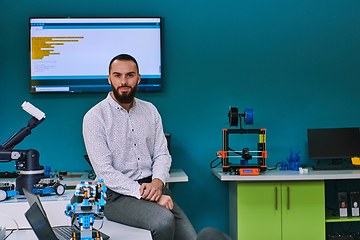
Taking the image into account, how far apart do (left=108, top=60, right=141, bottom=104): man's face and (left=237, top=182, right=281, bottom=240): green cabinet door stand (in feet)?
4.42

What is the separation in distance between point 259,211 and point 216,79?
1394 mm

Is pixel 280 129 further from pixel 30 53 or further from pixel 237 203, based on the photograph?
pixel 30 53

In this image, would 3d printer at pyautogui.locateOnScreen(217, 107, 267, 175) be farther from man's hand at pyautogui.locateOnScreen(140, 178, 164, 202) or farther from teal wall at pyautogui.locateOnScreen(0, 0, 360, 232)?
man's hand at pyautogui.locateOnScreen(140, 178, 164, 202)

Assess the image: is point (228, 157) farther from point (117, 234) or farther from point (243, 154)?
point (117, 234)

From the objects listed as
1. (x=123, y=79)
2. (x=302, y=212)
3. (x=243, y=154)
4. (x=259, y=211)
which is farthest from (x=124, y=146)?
(x=302, y=212)

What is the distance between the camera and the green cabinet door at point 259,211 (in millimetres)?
2900

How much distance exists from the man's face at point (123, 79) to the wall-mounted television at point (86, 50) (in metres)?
1.07

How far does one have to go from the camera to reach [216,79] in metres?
3.43

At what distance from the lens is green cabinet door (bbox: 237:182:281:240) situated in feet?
9.52

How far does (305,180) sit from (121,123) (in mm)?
1758

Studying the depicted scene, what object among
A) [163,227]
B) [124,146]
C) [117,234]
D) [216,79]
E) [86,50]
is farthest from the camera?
[216,79]

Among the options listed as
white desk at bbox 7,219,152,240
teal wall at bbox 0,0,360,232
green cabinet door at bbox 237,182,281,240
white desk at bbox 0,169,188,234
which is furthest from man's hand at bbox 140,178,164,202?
teal wall at bbox 0,0,360,232

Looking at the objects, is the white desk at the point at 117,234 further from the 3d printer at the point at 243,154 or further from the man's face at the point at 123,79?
the 3d printer at the point at 243,154

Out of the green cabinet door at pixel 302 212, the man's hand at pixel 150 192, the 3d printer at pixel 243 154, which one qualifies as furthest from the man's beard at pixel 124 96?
the green cabinet door at pixel 302 212
